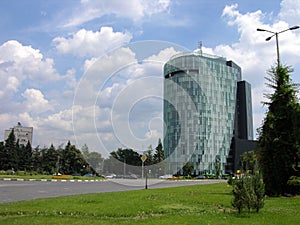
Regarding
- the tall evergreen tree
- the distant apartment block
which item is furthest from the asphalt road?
the distant apartment block

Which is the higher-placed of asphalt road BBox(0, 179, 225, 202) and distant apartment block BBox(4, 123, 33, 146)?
distant apartment block BBox(4, 123, 33, 146)

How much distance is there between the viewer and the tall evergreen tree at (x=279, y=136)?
59.7 ft

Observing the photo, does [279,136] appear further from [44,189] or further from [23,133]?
[23,133]

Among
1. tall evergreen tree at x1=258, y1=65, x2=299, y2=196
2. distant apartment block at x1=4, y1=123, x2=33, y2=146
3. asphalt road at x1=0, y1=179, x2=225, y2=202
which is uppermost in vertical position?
Result: distant apartment block at x1=4, y1=123, x2=33, y2=146

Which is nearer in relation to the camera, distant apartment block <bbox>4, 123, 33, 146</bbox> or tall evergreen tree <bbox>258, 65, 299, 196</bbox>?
tall evergreen tree <bbox>258, 65, 299, 196</bbox>

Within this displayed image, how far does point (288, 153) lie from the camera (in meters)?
18.3

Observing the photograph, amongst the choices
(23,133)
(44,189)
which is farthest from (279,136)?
(23,133)

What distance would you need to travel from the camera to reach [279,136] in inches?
741

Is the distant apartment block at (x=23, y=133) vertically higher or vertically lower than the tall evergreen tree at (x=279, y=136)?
higher

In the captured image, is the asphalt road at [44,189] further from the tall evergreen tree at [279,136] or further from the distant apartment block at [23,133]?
the distant apartment block at [23,133]

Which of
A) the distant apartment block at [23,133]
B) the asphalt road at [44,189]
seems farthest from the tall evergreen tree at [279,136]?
the distant apartment block at [23,133]

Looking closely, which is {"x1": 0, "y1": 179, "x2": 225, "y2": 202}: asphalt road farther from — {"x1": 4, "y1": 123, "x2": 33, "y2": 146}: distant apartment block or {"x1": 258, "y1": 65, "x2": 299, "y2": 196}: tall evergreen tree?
{"x1": 4, "y1": 123, "x2": 33, "y2": 146}: distant apartment block

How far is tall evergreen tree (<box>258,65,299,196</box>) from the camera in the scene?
18.2 meters

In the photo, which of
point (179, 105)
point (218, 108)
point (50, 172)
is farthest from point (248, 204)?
point (218, 108)
